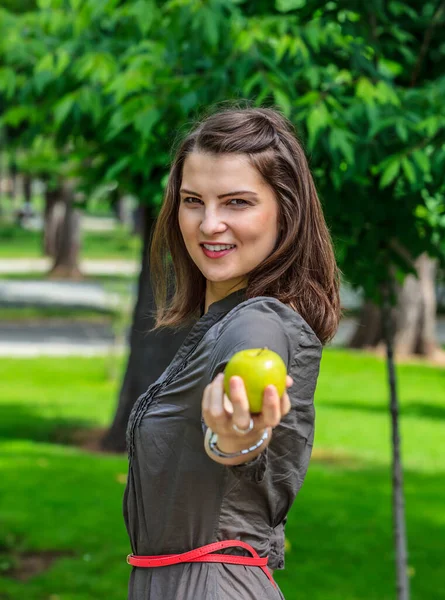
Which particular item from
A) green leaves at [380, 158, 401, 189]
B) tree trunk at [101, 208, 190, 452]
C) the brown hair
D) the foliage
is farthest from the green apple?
tree trunk at [101, 208, 190, 452]

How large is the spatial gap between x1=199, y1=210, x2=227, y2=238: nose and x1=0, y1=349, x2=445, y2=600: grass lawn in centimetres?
391

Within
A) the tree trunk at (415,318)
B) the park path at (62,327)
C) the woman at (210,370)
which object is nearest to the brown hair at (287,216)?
the woman at (210,370)

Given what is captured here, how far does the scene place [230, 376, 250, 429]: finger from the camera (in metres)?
1.40

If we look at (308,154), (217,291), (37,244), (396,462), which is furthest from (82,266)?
(217,291)

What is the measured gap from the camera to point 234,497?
6.15 feet

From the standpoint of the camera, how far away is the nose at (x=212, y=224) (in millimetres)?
1915

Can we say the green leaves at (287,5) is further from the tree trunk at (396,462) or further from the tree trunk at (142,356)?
the tree trunk at (142,356)

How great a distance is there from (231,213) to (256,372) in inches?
20.5

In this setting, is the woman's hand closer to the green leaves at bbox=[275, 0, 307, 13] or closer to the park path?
the green leaves at bbox=[275, 0, 307, 13]

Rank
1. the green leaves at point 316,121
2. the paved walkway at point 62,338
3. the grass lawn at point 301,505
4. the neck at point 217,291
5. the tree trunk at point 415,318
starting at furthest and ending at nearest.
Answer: the tree trunk at point 415,318
the paved walkway at point 62,338
the grass lawn at point 301,505
the green leaves at point 316,121
the neck at point 217,291

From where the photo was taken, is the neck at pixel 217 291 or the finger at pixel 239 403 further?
the neck at pixel 217 291

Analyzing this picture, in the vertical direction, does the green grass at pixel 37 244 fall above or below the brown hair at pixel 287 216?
below

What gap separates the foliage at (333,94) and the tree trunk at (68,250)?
26.7m

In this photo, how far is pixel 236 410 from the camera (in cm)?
143
